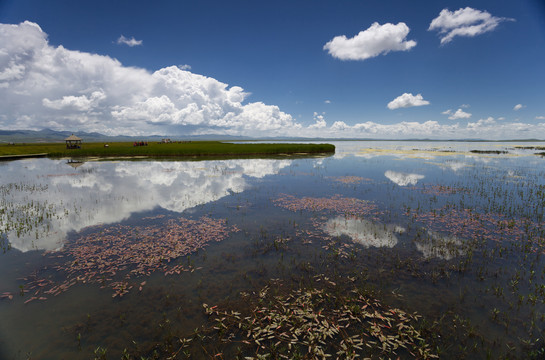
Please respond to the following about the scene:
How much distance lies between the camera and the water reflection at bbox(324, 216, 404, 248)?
1304 cm

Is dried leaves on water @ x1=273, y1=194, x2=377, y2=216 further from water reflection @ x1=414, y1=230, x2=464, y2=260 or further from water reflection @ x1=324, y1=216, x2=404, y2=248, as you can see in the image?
water reflection @ x1=414, y1=230, x2=464, y2=260

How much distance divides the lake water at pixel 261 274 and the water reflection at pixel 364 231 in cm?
13

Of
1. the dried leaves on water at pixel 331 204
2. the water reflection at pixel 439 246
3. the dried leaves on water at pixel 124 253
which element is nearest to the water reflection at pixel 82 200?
the dried leaves on water at pixel 124 253

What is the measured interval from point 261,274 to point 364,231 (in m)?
7.86

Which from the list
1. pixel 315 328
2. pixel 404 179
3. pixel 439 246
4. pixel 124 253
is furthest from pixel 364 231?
pixel 404 179

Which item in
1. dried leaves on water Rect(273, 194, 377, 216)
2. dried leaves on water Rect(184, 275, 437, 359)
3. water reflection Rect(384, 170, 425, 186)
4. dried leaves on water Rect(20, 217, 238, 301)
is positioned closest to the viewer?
dried leaves on water Rect(184, 275, 437, 359)

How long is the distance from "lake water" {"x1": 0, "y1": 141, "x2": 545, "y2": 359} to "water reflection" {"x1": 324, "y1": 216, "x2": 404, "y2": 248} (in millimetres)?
134

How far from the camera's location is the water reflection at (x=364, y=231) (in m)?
13.0

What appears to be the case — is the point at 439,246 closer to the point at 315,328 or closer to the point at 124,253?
the point at 315,328

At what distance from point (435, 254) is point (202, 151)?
6924cm

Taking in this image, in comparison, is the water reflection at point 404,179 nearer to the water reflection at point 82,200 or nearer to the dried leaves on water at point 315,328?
the water reflection at point 82,200

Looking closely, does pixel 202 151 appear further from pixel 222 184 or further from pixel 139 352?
pixel 139 352

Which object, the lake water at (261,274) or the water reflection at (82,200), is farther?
the water reflection at (82,200)

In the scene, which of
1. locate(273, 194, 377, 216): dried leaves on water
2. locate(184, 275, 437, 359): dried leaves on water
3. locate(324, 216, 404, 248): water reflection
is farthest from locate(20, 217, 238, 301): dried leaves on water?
locate(324, 216, 404, 248): water reflection
